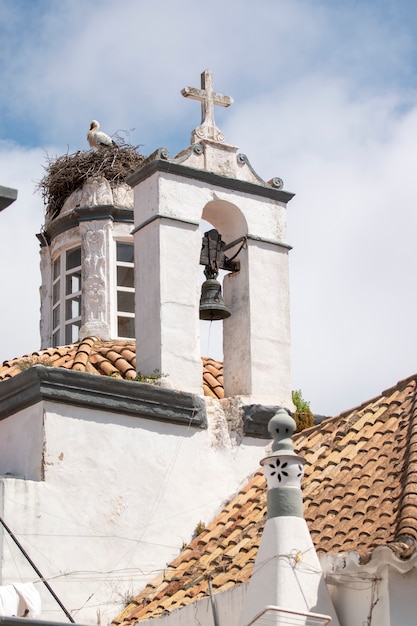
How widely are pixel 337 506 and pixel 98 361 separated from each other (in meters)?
4.29

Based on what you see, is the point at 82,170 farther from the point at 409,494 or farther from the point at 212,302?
the point at 409,494

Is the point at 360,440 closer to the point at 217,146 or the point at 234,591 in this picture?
the point at 234,591

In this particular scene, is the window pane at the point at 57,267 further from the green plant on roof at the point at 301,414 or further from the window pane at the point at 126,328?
the green plant on roof at the point at 301,414

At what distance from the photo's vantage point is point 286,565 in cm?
970

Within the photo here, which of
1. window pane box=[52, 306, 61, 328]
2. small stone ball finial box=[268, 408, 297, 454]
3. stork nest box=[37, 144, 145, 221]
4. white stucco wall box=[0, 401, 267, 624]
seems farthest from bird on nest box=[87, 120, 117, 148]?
small stone ball finial box=[268, 408, 297, 454]

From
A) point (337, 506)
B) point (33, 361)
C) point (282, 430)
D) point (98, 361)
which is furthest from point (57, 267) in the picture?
point (282, 430)

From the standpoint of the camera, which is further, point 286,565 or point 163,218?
point 163,218

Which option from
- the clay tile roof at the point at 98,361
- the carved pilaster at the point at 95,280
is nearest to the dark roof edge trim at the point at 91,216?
the carved pilaster at the point at 95,280

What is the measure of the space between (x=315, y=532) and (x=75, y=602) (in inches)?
84.2

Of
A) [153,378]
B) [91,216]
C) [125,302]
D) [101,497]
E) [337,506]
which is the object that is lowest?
[337,506]

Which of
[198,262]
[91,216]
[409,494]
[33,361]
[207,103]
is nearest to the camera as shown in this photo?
[409,494]

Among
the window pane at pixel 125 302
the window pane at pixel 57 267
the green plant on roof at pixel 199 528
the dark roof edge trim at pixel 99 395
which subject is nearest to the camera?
the dark roof edge trim at pixel 99 395

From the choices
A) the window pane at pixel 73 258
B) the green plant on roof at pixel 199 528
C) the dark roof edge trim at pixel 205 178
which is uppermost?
the window pane at pixel 73 258

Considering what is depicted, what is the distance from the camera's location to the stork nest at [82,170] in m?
17.6
